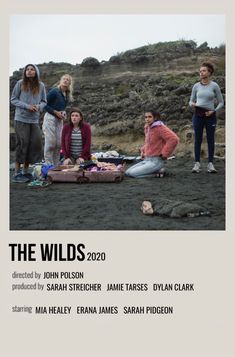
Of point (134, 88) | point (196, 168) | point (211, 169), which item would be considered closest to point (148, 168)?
point (196, 168)

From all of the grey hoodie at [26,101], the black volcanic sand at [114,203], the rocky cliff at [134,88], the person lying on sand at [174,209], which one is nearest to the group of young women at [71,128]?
the grey hoodie at [26,101]

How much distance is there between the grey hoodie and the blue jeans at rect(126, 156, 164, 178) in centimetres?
148

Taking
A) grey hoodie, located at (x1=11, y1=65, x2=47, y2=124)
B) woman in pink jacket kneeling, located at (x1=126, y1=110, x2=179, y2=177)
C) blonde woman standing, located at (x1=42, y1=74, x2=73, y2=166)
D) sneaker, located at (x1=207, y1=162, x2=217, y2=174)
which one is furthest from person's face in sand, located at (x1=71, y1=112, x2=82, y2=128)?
sneaker, located at (x1=207, y1=162, x2=217, y2=174)

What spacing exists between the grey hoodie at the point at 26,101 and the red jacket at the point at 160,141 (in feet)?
4.90

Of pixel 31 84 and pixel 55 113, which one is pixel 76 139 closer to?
pixel 55 113

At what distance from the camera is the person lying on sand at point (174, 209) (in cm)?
562

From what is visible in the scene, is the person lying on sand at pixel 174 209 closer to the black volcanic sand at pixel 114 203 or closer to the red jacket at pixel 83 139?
the black volcanic sand at pixel 114 203

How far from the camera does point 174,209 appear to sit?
566 cm

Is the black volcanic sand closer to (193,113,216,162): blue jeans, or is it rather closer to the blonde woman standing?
(193,113,216,162): blue jeans

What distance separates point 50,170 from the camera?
23.4 ft

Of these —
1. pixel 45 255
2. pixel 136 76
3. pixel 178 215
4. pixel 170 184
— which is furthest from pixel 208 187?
pixel 136 76

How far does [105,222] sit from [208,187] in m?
1.69

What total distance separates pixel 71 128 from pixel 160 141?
Answer: 4.06 feet

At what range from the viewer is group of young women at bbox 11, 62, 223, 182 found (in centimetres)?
709
